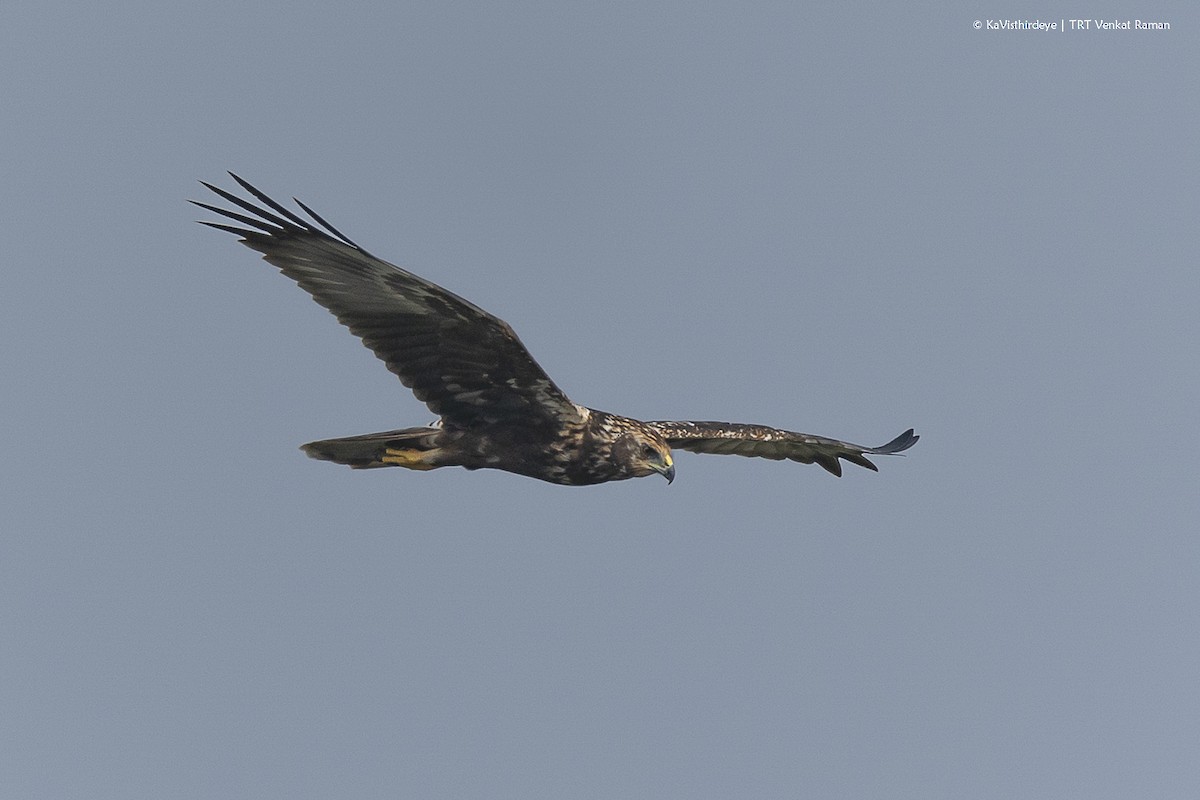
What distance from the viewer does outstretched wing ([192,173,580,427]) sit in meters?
10.7

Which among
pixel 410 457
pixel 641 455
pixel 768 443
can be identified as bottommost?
pixel 410 457

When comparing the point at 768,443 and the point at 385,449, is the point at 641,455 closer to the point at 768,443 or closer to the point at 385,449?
the point at 385,449

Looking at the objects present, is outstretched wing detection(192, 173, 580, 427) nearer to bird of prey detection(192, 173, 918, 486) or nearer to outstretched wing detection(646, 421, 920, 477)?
bird of prey detection(192, 173, 918, 486)

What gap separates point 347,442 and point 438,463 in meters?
0.75

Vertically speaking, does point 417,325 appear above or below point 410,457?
above

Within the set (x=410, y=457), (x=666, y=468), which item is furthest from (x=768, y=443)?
(x=410, y=457)

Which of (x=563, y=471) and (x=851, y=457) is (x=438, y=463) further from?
(x=851, y=457)

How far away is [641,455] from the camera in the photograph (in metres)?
12.1

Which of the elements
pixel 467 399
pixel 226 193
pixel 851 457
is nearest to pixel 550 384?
pixel 467 399

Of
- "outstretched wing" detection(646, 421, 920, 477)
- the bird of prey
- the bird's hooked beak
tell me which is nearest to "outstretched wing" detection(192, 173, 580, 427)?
the bird of prey

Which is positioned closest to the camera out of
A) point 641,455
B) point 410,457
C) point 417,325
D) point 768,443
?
point 417,325

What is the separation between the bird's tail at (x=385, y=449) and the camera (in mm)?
12094

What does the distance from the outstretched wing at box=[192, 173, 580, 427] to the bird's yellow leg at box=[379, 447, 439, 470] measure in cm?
44

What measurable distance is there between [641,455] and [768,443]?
9.48 feet
